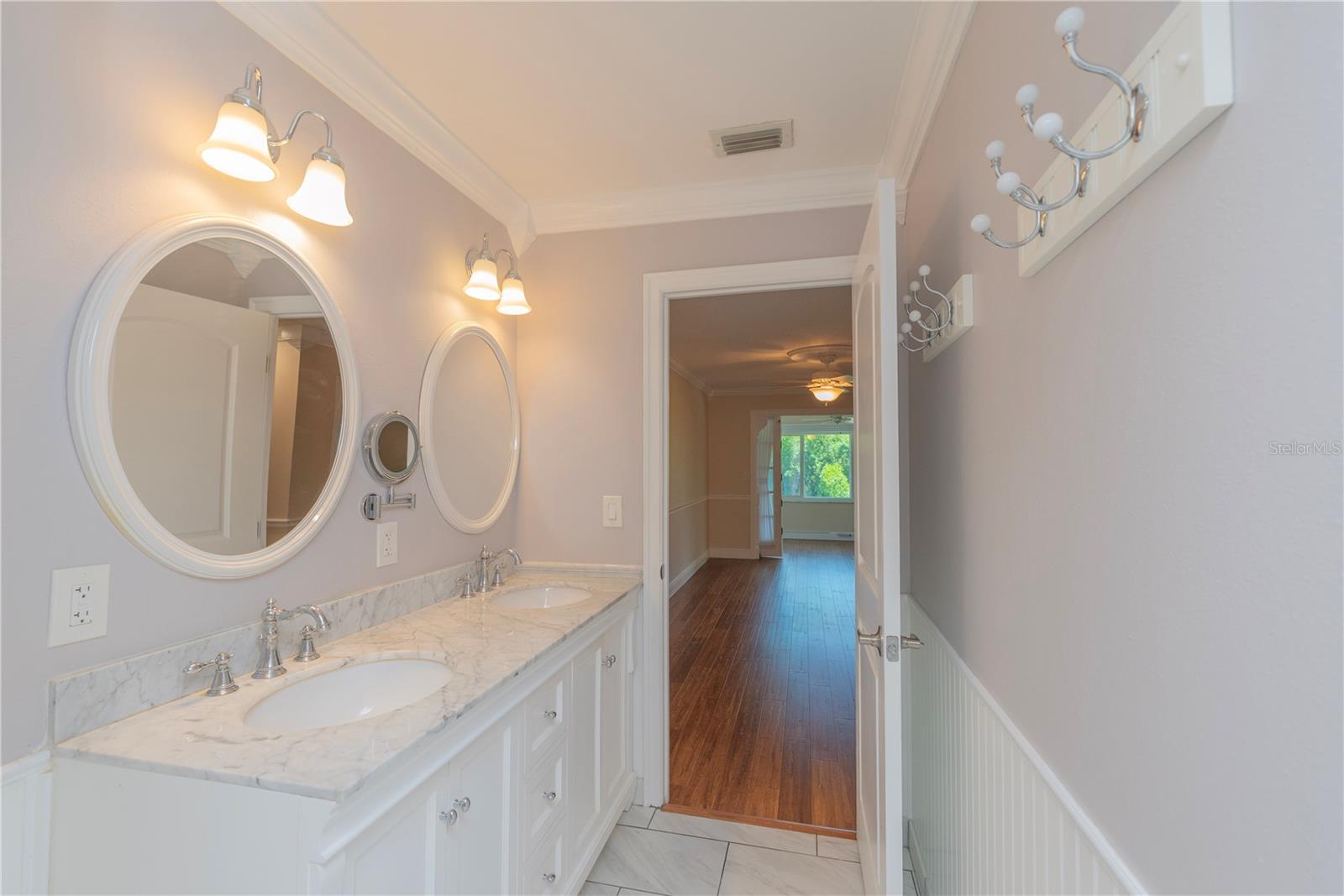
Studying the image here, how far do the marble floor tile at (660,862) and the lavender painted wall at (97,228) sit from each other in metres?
1.29

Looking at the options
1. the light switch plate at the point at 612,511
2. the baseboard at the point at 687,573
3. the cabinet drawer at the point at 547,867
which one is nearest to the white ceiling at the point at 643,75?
the light switch plate at the point at 612,511

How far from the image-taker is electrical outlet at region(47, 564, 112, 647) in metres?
0.97

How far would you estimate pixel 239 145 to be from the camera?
1130 millimetres

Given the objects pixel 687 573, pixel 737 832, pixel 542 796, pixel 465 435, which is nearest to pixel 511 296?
pixel 465 435

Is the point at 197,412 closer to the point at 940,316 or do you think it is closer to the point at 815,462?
the point at 940,316

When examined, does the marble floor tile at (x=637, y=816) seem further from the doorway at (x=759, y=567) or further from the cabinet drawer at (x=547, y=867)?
the cabinet drawer at (x=547, y=867)

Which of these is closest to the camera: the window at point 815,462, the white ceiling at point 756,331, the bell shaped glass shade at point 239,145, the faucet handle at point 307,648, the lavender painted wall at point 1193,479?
the lavender painted wall at point 1193,479

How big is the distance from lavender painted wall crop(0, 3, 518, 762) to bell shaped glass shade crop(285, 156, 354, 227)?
0.11 metres

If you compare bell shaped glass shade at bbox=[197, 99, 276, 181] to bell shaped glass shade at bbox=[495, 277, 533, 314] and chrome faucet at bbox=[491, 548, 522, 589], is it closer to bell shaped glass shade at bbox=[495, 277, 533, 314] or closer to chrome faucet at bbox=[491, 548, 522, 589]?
bell shaped glass shade at bbox=[495, 277, 533, 314]

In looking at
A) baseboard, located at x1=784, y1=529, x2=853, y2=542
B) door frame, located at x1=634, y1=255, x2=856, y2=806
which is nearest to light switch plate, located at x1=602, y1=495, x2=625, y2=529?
door frame, located at x1=634, y1=255, x2=856, y2=806

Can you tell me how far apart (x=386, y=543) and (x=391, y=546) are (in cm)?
2

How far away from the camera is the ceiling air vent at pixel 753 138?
1876 millimetres

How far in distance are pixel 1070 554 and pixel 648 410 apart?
1.64 metres

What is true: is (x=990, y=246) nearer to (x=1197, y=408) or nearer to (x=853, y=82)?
(x=1197, y=408)
